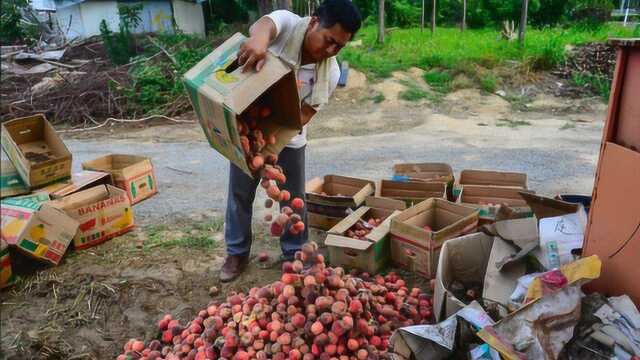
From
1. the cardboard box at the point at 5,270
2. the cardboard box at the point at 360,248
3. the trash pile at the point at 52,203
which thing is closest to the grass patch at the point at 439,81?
the cardboard box at the point at 360,248

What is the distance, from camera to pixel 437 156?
5781 millimetres

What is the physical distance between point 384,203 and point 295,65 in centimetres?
157

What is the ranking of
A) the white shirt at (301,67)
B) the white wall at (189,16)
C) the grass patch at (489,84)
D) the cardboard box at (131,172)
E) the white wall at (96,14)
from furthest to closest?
the white wall at (189,16)
the white wall at (96,14)
the grass patch at (489,84)
the cardboard box at (131,172)
the white shirt at (301,67)

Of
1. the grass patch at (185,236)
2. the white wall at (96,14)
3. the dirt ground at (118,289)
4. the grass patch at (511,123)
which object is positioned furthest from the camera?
the white wall at (96,14)

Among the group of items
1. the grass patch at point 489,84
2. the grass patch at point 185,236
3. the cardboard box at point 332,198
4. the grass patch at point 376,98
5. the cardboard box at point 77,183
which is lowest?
the grass patch at point 376,98

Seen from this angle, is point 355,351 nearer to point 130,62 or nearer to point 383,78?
point 383,78

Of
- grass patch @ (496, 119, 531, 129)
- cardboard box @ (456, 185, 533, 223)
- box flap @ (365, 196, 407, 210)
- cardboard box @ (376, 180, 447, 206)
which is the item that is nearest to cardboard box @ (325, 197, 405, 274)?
box flap @ (365, 196, 407, 210)

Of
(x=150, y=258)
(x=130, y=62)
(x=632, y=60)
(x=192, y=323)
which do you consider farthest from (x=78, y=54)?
(x=632, y=60)

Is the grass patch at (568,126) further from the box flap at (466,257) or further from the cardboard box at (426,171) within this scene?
the box flap at (466,257)

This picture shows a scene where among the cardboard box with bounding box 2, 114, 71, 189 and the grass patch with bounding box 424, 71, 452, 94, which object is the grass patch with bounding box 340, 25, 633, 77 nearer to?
the grass patch with bounding box 424, 71, 452, 94

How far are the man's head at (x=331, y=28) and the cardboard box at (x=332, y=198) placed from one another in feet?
4.62

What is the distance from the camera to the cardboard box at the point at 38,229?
3.01 metres

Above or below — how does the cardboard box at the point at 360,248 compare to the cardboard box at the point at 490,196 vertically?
below

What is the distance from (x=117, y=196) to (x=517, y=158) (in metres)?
4.31
